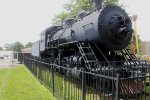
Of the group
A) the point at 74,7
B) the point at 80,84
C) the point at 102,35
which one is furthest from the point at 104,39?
the point at 74,7

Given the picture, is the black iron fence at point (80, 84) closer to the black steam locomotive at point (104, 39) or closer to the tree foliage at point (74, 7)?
the black steam locomotive at point (104, 39)

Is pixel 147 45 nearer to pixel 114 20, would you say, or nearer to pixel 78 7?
pixel 78 7

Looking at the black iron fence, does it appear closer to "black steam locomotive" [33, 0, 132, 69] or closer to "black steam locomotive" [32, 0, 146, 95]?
"black steam locomotive" [32, 0, 146, 95]

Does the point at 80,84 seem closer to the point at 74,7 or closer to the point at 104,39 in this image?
the point at 104,39

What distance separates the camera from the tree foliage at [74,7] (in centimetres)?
3592

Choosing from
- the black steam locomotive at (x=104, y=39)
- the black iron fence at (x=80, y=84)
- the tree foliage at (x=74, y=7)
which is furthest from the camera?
the tree foliage at (x=74, y=7)

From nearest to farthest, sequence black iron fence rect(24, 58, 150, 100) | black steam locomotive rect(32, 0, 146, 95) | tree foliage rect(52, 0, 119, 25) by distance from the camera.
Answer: black iron fence rect(24, 58, 150, 100) < black steam locomotive rect(32, 0, 146, 95) < tree foliage rect(52, 0, 119, 25)

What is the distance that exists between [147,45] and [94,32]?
85.6m

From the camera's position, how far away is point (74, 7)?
129 ft

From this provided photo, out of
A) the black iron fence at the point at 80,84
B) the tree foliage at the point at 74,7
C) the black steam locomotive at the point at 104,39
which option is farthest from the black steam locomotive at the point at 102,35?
the tree foliage at the point at 74,7

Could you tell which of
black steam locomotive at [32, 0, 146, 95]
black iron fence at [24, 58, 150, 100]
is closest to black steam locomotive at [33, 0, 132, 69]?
black steam locomotive at [32, 0, 146, 95]

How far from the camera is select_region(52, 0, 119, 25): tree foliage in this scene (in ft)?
118

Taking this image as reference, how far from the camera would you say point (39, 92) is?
1007cm

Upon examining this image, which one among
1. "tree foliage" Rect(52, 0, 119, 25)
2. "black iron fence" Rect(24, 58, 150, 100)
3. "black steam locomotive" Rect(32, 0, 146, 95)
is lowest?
"black iron fence" Rect(24, 58, 150, 100)
